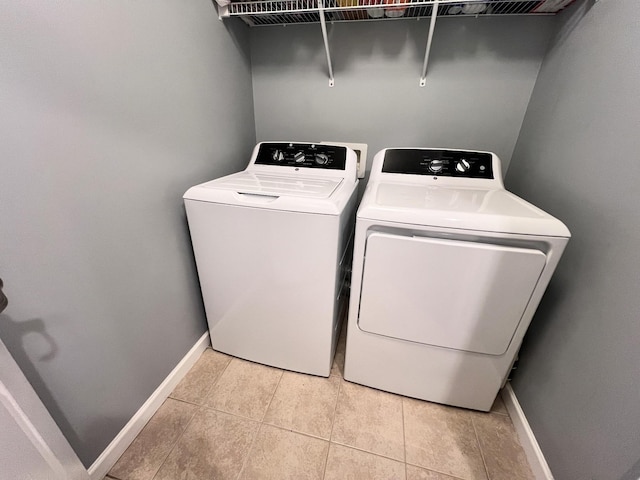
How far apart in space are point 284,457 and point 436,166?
59.6 inches

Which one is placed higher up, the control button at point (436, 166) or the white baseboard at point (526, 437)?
the control button at point (436, 166)

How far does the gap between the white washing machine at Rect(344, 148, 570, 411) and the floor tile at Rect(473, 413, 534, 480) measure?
0.08 meters

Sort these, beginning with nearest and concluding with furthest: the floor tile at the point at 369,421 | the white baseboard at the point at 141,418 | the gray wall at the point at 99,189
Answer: the gray wall at the point at 99,189 < the white baseboard at the point at 141,418 < the floor tile at the point at 369,421

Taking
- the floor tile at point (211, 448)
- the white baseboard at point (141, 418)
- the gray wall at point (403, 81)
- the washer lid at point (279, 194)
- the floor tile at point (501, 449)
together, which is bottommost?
the floor tile at point (211, 448)

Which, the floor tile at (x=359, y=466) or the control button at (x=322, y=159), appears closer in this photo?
the floor tile at (x=359, y=466)

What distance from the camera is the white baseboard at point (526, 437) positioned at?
98cm

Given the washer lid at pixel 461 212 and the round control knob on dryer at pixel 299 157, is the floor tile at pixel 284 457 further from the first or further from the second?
the round control knob on dryer at pixel 299 157

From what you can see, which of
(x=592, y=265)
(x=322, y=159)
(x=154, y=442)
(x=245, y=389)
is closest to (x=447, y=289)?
(x=592, y=265)

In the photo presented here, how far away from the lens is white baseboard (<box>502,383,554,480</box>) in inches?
38.6

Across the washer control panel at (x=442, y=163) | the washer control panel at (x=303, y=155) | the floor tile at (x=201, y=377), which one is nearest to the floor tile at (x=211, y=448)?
the floor tile at (x=201, y=377)

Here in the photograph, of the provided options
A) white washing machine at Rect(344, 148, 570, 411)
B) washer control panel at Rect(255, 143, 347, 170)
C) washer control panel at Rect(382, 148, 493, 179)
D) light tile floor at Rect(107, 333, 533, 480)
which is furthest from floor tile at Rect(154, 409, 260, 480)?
washer control panel at Rect(382, 148, 493, 179)

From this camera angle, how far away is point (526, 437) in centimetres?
109

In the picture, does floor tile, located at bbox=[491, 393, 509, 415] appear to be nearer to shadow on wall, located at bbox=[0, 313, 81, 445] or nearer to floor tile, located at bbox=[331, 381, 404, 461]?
floor tile, located at bbox=[331, 381, 404, 461]

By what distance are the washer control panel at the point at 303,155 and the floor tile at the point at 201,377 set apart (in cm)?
117
